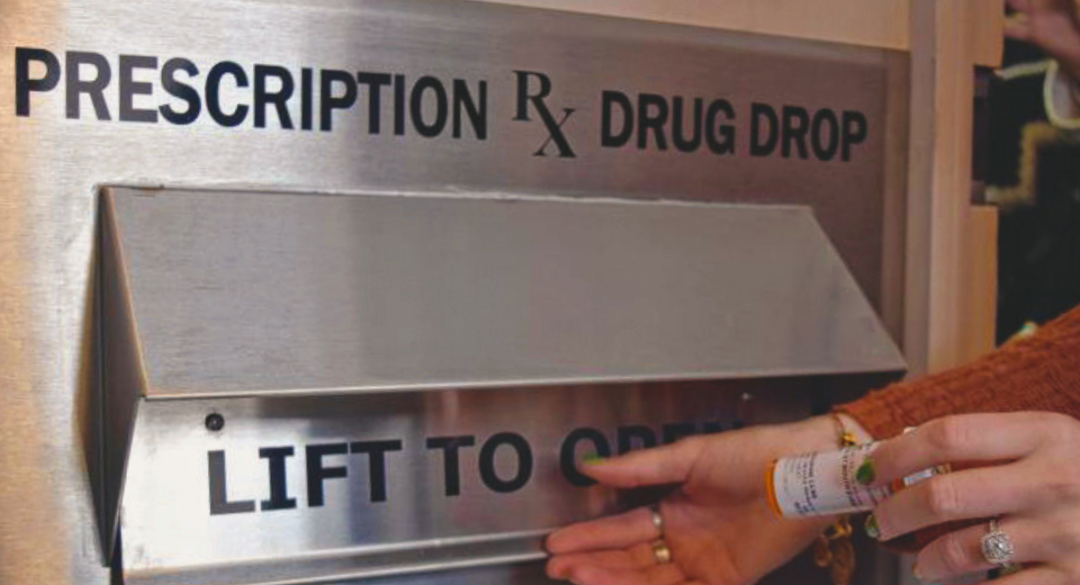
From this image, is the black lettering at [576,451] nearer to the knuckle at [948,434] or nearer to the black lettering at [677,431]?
the black lettering at [677,431]

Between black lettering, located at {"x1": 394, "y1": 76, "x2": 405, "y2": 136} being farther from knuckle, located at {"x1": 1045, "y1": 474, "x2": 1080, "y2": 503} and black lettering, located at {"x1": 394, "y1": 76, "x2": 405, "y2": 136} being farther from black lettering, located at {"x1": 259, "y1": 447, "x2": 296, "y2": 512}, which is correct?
knuckle, located at {"x1": 1045, "y1": 474, "x2": 1080, "y2": 503}

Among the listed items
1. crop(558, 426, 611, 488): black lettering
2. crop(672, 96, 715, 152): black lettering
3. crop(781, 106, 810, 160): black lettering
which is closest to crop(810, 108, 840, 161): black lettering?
crop(781, 106, 810, 160): black lettering

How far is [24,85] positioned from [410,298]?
29 centimetres

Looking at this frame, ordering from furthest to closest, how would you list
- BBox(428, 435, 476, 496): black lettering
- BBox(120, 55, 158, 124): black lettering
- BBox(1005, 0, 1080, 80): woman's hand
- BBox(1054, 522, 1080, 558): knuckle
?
BBox(1005, 0, 1080, 80): woman's hand
BBox(428, 435, 476, 496): black lettering
BBox(120, 55, 158, 124): black lettering
BBox(1054, 522, 1080, 558): knuckle

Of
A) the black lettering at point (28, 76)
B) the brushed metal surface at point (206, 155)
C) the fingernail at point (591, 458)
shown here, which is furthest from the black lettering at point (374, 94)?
the fingernail at point (591, 458)

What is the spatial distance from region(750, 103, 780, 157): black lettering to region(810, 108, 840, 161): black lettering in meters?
0.04

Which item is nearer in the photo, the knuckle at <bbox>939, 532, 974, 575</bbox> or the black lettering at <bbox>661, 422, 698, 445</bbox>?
the knuckle at <bbox>939, 532, 974, 575</bbox>

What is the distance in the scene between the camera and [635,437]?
984 mm

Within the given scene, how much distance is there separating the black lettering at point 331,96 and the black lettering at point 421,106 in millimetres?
47

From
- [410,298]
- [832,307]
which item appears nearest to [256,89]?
[410,298]

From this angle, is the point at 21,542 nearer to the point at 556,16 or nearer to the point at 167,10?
the point at 167,10

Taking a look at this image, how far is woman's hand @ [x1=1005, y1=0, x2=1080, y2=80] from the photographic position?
101 centimetres

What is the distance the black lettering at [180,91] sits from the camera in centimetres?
81

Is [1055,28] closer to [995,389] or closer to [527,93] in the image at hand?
[995,389]
